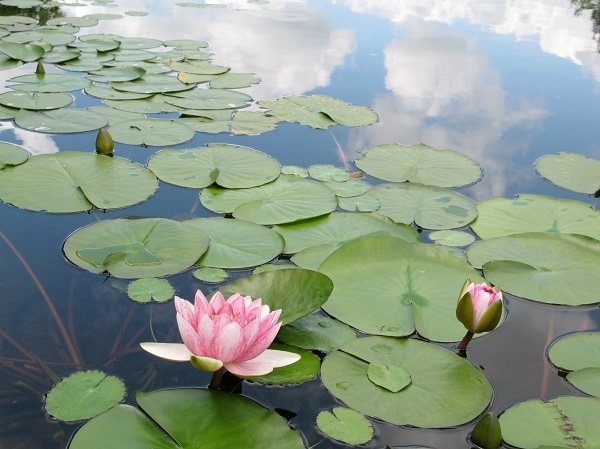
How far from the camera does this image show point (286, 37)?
590 centimetres

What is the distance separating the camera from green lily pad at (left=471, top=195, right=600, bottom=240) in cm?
261

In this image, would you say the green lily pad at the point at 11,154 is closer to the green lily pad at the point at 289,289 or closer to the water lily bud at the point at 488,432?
the green lily pad at the point at 289,289

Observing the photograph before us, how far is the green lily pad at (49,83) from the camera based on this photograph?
3.93 metres

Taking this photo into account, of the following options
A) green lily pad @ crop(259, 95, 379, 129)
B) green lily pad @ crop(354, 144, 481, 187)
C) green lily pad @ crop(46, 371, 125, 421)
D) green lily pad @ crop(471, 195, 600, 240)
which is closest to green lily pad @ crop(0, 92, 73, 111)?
green lily pad @ crop(259, 95, 379, 129)

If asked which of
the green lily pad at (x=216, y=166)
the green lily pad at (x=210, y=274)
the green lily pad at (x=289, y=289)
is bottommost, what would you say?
the green lily pad at (x=210, y=274)

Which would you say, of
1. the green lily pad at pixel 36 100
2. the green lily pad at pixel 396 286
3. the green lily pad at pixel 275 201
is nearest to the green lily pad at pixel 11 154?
the green lily pad at pixel 36 100

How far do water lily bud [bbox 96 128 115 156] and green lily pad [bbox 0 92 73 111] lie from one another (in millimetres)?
774

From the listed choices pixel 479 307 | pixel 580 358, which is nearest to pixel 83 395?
pixel 479 307

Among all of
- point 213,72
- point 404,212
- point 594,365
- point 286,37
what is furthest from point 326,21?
point 594,365

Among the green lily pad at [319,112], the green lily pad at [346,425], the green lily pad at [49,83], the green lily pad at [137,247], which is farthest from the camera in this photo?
the green lily pad at [49,83]

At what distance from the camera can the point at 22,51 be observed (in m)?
4.62

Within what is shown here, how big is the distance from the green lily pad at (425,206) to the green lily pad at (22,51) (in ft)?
10.4

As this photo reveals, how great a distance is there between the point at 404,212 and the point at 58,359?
5.16ft

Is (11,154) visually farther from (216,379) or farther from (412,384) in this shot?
(412,384)
